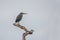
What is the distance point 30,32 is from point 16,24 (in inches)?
36.5

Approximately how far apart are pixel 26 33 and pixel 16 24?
77 centimetres

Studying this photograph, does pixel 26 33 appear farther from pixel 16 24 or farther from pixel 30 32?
pixel 16 24

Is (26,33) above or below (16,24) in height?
below

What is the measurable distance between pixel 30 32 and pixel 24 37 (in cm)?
44

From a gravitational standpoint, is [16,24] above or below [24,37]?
above

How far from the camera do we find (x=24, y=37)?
7.20 metres

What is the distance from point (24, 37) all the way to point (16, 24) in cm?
87

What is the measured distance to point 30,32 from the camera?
7203 millimetres

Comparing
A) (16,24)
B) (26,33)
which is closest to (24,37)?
(26,33)

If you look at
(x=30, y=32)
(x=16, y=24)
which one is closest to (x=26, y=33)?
(x=30, y=32)

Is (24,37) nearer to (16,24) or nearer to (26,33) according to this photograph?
(26,33)

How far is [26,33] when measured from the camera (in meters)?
7.27

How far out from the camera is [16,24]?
7.35 metres
